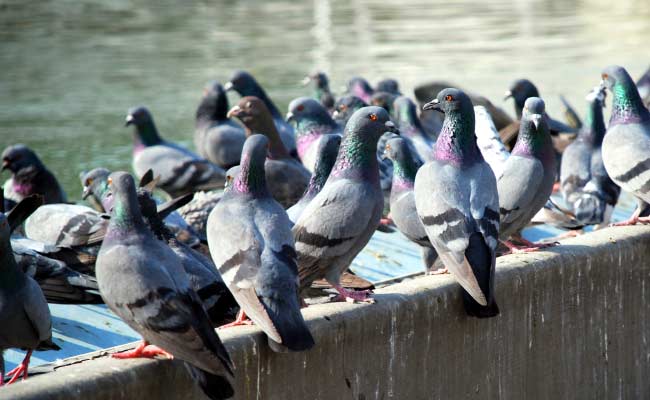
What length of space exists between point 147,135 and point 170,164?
877 millimetres

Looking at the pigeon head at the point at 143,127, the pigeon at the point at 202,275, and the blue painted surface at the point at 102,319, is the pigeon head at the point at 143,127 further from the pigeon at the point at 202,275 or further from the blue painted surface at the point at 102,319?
the pigeon at the point at 202,275

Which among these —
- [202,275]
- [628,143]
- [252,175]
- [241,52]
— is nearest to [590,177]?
[628,143]

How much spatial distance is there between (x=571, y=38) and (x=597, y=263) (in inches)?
907

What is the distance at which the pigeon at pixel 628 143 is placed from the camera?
7008mm

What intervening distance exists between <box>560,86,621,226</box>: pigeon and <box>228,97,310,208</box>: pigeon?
88.3 inches

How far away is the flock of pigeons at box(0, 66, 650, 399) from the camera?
4422 mm

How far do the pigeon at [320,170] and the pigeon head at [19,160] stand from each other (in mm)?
4199

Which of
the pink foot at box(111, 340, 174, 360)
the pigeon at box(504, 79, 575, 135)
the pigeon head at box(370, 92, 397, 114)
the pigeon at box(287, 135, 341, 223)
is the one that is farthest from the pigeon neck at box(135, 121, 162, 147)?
the pink foot at box(111, 340, 174, 360)

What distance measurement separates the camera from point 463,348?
18.3 feet

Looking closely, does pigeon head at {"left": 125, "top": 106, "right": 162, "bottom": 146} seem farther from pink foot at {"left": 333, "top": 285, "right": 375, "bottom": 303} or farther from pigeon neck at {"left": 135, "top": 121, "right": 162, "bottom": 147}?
pink foot at {"left": 333, "top": 285, "right": 375, "bottom": 303}

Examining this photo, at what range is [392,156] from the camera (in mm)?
7547

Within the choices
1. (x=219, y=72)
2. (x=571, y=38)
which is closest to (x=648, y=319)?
(x=219, y=72)

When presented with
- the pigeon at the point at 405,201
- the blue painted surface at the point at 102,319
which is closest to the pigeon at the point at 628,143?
the pigeon at the point at 405,201

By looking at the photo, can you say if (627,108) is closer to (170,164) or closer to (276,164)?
(276,164)
